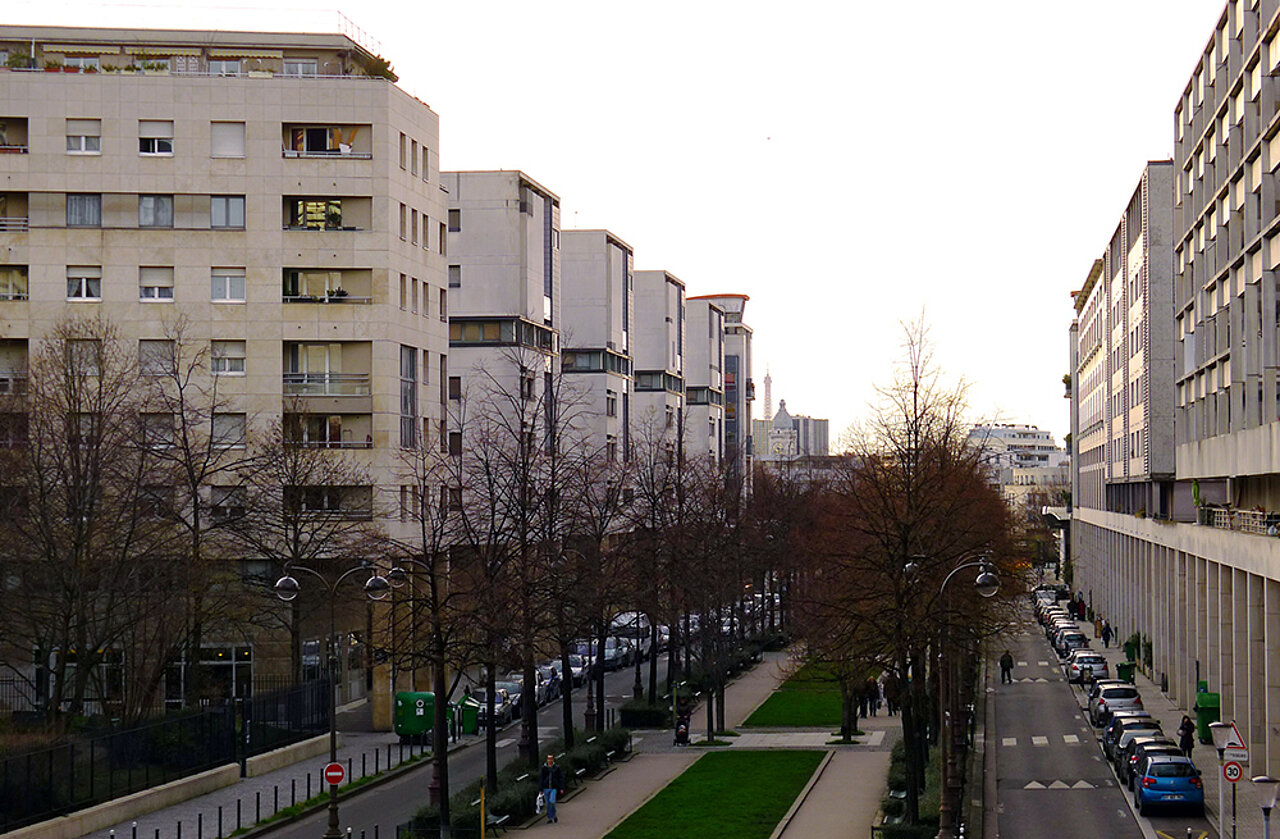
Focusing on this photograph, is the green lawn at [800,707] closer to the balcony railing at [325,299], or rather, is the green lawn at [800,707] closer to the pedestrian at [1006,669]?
the pedestrian at [1006,669]

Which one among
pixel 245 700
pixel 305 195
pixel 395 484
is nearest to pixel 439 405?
pixel 395 484

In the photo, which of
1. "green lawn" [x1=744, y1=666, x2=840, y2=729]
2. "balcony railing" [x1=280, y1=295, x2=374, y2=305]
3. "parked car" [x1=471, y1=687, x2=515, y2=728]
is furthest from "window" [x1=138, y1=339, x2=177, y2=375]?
"green lawn" [x1=744, y1=666, x2=840, y2=729]

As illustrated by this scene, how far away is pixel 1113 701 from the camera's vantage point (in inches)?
2191

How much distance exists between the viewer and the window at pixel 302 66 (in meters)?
61.0

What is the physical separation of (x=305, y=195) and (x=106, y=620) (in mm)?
21911

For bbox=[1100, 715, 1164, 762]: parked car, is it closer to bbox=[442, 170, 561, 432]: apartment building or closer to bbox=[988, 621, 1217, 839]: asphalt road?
bbox=[988, 621, 1217, 839]: asphalt road

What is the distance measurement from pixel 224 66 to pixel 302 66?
3.04 metres

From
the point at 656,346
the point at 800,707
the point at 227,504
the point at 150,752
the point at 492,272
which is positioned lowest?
the point at 800,707

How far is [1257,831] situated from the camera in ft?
116

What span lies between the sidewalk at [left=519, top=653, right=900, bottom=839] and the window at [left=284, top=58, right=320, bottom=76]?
2880 cm

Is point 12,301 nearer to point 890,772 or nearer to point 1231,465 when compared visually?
point 890,772

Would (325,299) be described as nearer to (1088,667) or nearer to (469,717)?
(469,717)

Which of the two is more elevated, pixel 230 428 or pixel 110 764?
pixel 230 428

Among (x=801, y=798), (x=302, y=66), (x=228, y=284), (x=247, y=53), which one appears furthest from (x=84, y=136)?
(x=801, y=798)
